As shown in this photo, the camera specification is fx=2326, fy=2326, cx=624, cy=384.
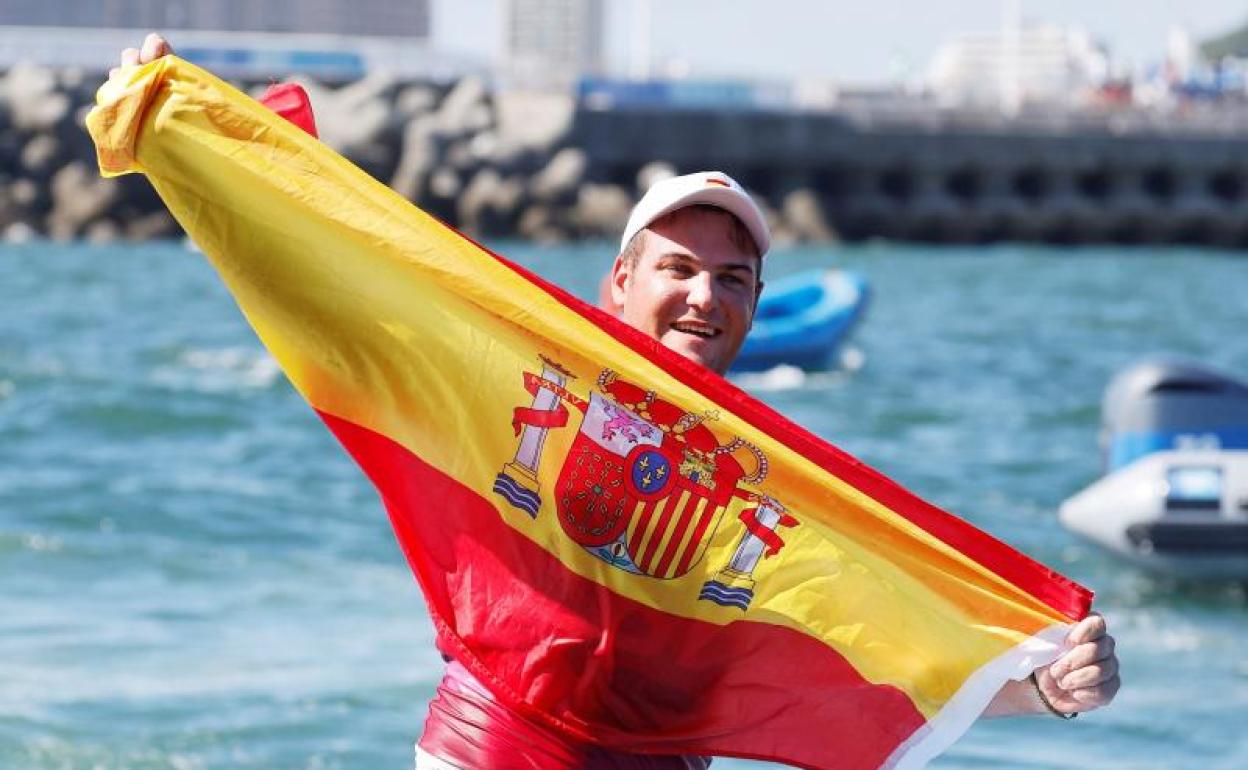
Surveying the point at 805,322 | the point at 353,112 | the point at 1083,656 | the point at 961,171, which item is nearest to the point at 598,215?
the point at 353,112

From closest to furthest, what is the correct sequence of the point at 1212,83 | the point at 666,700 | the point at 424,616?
1. the point at 666,700
2. the point at 424,616
3. the point at 1212,83

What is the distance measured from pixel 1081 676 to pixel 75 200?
44.4 metres

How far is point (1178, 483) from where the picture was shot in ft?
34.5

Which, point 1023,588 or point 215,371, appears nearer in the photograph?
A: point 1023,588

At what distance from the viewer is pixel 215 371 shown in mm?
20172

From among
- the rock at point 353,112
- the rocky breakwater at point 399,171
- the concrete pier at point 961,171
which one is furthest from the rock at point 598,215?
the rock at point 353,112

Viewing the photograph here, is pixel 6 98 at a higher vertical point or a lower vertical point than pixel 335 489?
higher

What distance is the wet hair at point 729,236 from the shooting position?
333cm

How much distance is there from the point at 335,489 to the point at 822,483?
32.7 ft

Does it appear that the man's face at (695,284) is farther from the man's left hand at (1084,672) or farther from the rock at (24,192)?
the rock at (24,192)

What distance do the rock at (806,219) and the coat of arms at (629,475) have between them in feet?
147

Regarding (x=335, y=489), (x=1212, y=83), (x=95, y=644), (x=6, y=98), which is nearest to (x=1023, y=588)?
(x=95, y=644)

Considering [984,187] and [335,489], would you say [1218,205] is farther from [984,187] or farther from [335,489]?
[335,489]

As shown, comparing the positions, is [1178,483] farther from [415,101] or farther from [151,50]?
[415,101]
